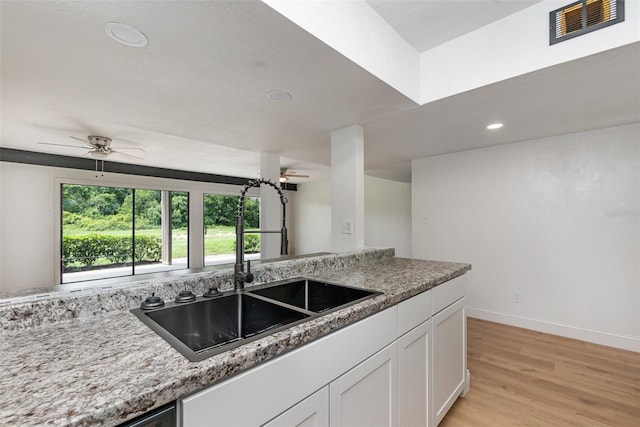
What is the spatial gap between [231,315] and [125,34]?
1341 mm

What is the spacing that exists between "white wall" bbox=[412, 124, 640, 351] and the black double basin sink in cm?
286

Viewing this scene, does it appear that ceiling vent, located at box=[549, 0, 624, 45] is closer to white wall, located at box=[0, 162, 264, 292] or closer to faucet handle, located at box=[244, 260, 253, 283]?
faucet handle, located at box=[244, 260, 253, 283]

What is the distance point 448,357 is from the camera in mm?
1768

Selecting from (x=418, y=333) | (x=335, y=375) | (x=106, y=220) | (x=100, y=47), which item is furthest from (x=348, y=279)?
(x=106, y=220)

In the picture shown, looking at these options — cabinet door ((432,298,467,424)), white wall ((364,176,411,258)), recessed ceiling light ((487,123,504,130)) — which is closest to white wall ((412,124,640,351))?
recessed ceiling light ((487,123,504,130))

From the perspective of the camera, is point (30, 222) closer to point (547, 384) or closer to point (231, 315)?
point (231, 315)

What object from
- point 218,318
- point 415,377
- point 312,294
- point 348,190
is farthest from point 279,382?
point 348,190

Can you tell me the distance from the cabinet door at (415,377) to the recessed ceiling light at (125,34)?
1824 millimetres

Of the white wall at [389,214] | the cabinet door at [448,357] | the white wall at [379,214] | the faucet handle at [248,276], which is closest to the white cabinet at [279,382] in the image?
the faucet handle at [248,276]

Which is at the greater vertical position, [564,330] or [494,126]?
[494,126]

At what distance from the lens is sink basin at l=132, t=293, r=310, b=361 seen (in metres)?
1.07

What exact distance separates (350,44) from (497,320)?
354 centimetres

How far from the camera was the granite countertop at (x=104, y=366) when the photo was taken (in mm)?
514

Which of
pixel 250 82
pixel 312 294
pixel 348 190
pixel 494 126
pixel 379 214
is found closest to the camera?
pixel 312 294
